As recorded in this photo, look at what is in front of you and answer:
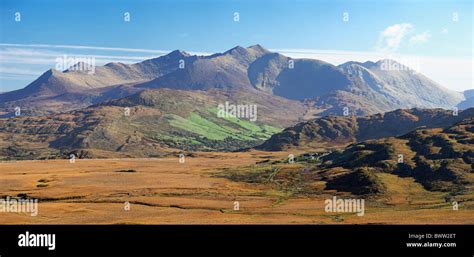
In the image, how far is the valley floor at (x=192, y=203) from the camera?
8912 centimetres

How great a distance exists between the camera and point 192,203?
122 m

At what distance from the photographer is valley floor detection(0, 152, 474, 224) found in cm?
8912
